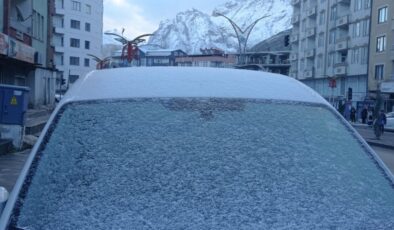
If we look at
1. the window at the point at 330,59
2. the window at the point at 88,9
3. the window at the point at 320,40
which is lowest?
the window at the point at 330,59

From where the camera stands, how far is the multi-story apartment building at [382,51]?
155 feet

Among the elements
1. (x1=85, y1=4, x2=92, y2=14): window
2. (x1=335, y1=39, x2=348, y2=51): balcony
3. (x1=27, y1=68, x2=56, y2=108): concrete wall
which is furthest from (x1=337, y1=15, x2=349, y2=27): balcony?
(x1=85, y1=4, x2=92, y2=14): window

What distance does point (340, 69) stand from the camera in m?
58.0

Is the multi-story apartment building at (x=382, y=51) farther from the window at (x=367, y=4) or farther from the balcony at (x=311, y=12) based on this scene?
the balcony at (x=311, y=12)

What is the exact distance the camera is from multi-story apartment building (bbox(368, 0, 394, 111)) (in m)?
47.3

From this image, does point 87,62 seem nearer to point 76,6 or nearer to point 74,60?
point 74,60

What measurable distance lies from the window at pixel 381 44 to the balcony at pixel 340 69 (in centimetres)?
741

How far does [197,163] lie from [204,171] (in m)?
0.06

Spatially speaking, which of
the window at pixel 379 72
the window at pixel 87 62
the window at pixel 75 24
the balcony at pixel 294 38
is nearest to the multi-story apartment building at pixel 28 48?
the window at pixel 379 72

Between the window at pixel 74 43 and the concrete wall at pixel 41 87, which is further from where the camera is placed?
the window at pixel 74 43

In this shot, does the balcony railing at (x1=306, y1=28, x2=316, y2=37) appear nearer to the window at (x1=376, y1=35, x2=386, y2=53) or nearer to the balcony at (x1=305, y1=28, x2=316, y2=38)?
the balcony at (x1=305, y1=28, x2=316, y2=38)

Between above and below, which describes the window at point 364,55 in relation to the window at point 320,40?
below

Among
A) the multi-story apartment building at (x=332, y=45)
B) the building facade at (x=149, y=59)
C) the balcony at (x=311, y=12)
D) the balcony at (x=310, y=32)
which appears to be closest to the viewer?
the building facade at (x=149, y=59)

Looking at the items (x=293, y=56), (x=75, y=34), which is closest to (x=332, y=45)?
(x=293, y=56)
